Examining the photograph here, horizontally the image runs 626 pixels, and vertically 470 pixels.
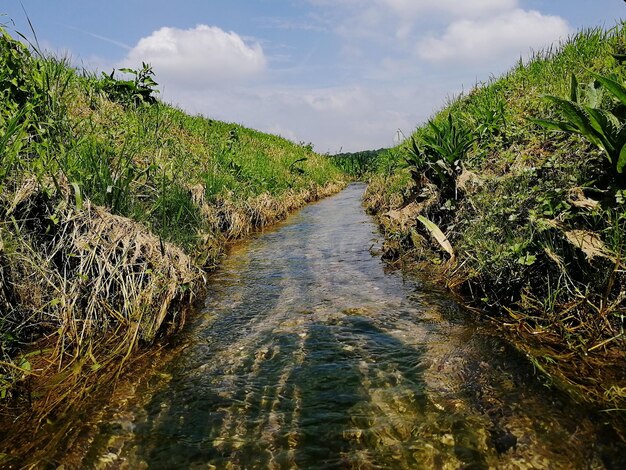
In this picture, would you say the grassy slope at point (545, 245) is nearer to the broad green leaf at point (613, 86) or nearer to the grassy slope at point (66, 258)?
the broad green leaf at point (613, 86)

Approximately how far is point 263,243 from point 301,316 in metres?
3.55

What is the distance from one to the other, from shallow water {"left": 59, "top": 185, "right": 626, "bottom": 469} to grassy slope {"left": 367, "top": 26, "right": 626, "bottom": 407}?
298 millimetres

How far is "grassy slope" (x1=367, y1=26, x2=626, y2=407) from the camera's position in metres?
2.52

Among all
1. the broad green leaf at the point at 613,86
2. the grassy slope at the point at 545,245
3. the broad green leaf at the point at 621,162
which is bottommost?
the grassy slope at the point at 545,245

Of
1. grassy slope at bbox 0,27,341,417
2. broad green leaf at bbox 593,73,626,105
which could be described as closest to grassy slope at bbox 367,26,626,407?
broad green leaf at bbox 593,73,626,105

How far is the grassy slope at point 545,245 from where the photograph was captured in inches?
99.1

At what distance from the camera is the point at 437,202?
17.0 ft

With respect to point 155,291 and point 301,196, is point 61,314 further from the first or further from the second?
point 301,196

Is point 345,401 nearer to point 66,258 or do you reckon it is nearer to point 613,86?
point 66,258

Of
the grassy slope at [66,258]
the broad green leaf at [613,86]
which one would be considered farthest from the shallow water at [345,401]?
the broad green leaf at [613,86]

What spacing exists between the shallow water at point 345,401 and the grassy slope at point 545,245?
30 centimetres

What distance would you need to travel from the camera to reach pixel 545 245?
3.00 m

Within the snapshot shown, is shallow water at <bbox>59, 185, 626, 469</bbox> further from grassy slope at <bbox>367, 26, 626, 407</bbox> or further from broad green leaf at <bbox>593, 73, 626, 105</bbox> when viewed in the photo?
broad green leaf at <bbox>593, 73, 626, 105</bbox>

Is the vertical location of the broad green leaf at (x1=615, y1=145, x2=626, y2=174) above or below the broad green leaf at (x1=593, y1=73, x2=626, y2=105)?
below
